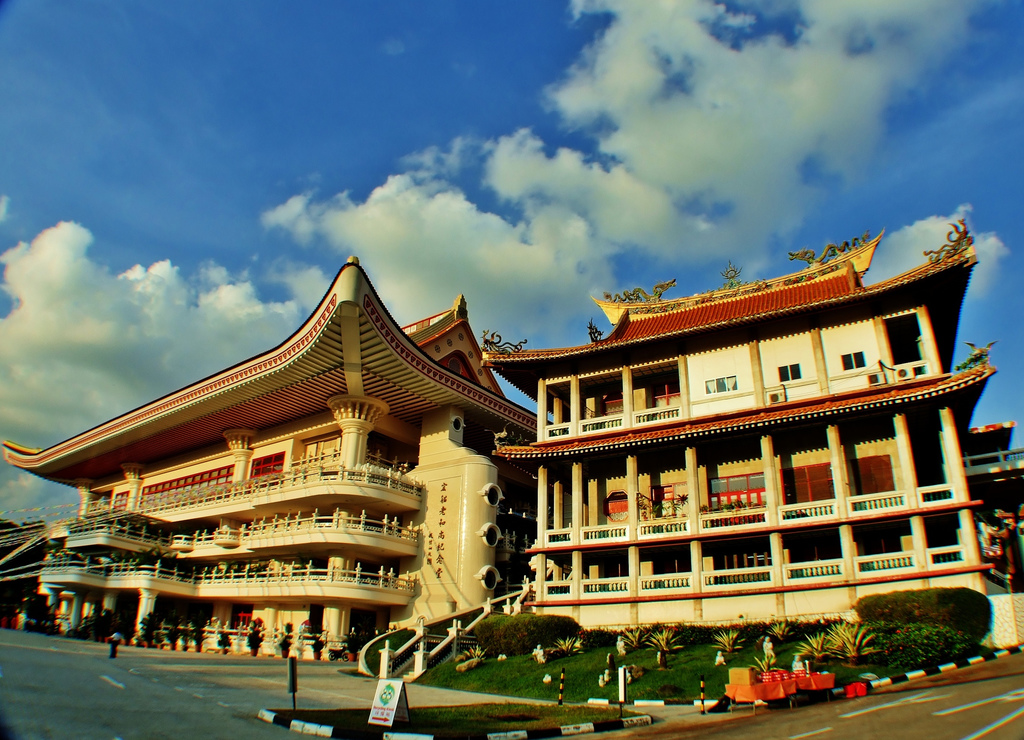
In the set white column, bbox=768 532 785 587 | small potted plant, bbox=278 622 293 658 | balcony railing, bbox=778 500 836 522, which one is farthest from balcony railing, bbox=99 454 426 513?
balcony railing, bbox=778 500 836 522

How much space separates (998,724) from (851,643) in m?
6.52

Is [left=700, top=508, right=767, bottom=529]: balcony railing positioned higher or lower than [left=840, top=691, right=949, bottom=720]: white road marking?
higher

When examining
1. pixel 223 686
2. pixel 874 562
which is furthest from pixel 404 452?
pixel 874 562

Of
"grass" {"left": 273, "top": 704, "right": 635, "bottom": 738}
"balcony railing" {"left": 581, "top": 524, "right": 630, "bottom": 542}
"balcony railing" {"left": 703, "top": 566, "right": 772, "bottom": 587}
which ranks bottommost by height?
"grass" {"left": 273, "top": 704, "right": 635, "bottom": 738}

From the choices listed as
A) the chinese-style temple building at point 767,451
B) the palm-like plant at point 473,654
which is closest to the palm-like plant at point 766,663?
the chinese-style temple building at point 767,451

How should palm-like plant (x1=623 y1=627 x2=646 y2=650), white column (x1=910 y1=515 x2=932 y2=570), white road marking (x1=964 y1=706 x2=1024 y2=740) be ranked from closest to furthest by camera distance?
white road marking (x1=964 y1=706 x2=1024 y2=740) → white column (x1=910 y1=515 x2=932 y2=570) → palm-like plant (x1=623 y1=627 x2=646 y2=650)

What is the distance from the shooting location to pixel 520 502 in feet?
120

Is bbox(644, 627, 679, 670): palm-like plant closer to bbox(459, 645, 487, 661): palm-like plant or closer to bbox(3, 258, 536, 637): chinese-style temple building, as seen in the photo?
bbox(459, 645, 487, 661): palm-like plant

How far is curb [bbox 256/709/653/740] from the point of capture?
1088cm

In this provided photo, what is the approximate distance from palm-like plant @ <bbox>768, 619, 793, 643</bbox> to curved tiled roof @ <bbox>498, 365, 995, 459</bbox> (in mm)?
5860

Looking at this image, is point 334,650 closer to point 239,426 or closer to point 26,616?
point 239,426

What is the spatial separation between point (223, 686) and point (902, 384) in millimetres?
19865

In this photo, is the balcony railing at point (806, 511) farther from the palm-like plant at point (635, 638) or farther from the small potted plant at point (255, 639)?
the small potted plant at point (255, 639)

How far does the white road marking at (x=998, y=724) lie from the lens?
29.0 ft
